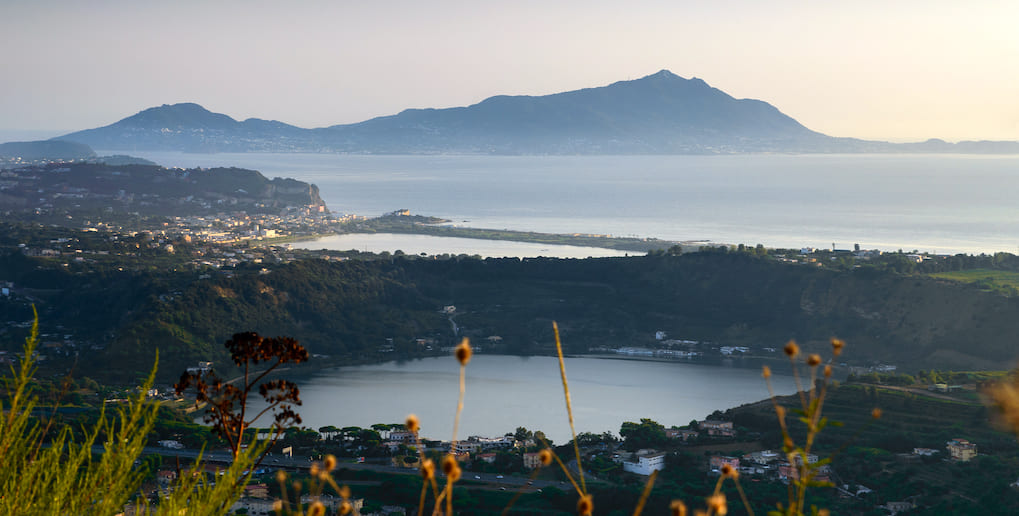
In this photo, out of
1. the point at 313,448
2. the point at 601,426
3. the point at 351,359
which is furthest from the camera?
the point at 351,359

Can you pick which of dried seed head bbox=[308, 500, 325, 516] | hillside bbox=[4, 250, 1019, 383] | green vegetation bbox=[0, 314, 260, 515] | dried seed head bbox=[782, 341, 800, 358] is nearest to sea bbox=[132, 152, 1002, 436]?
hillside bbox=[4, 250, 1019, 383]

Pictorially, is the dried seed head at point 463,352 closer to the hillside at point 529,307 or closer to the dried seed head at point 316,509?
the dried seed head at point 316,509

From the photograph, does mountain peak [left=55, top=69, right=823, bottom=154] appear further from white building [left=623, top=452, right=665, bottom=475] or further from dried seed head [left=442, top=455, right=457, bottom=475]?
dried seed head [left=442, top=455, right=457, bottom=475]

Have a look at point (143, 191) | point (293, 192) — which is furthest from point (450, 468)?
point (293, 192)

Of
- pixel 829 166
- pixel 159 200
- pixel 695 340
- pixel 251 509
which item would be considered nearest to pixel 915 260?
pixel 695 340

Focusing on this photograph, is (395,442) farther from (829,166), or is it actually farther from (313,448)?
(829,166)

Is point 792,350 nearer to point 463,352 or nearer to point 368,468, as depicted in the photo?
point 463,352
